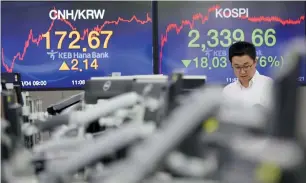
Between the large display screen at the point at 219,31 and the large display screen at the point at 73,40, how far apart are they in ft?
0.64

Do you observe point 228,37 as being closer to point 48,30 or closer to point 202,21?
point 202,21

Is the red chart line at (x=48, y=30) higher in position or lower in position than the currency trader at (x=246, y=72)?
higher

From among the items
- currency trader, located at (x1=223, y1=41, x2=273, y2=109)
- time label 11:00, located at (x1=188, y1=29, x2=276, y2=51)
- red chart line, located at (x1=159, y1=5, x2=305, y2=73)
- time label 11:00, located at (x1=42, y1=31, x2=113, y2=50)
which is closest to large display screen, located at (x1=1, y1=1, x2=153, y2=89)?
time label 11:00, located at (x1=42, y1=31, x2=113, y2=50)

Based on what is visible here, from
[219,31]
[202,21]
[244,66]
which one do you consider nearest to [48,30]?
[202,21]

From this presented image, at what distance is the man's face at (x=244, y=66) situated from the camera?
9.35 ft

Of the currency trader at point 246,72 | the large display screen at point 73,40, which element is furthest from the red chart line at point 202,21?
the currency trader at point 246,72

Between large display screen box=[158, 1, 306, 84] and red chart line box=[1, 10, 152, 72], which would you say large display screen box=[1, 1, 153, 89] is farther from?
large display screen box=[158, 1, 306, 84]

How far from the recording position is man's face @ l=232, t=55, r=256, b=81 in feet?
9.35

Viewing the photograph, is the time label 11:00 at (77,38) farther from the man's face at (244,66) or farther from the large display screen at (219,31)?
the man's face at (244,66)

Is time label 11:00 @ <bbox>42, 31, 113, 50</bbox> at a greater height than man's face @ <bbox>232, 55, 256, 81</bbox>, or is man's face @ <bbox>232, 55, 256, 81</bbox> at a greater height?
time label 11:00 @ <bbox>42, 31, 113, 50</bbox>

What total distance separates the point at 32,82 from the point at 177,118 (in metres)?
3.25

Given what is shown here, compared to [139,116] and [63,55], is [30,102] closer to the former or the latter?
[63,55]

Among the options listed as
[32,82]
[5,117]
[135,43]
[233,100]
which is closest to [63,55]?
[32,82]

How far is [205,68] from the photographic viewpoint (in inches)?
167
